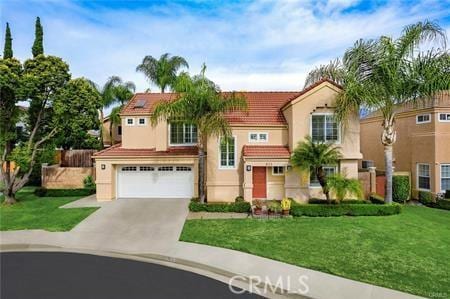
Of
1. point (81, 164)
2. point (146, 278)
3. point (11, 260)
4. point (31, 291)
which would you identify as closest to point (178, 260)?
point (146, 278)

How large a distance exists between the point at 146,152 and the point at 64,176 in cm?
754

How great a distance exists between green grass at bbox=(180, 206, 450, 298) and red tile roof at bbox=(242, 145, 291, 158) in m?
4.18

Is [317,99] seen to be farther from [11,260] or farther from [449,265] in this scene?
[11,260]

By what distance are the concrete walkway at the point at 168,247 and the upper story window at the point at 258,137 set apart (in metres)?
5.60

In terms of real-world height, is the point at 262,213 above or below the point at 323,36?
below

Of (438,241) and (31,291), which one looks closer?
(31,291)

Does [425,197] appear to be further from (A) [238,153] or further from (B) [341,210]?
(A) [238,153]

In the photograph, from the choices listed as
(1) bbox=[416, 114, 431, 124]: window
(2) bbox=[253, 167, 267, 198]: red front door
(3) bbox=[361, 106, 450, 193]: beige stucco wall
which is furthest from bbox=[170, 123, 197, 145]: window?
(1) bbox=[416, 114, 431, 124]: window

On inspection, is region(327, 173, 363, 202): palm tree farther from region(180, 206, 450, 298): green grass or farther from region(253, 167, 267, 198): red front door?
region(253, 167, 267, 198): red front door

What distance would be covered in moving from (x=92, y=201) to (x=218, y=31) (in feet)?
42.5

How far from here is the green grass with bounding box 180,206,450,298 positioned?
350 inches

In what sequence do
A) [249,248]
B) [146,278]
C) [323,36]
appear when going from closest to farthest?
[146,278] → [249,248] → [323,36]

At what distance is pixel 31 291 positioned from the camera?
8.02 metres

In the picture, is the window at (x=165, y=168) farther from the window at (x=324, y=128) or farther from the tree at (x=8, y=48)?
the tree at (x=8, y=48)
